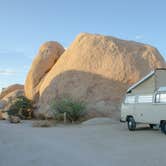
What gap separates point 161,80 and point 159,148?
21.7 feet

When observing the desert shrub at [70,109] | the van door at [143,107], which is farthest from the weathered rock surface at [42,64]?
the van door at [143,107]

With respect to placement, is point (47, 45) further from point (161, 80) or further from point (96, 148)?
point (96, 148)

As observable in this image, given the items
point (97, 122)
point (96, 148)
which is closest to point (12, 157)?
point (96, 148)

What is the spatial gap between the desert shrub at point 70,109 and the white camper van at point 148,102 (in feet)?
24.6

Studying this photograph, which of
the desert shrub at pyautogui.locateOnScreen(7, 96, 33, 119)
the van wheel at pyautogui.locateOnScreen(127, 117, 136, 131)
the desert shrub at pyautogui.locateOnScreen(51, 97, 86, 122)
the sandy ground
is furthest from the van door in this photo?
the desert shrub at pyautogui.locateOnScreen(7, 96, 33, 119)

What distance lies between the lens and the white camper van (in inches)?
575

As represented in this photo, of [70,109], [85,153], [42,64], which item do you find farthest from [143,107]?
[42,64]

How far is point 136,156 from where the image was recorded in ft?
30.3

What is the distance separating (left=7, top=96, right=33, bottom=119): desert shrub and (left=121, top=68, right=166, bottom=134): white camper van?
1530 cm

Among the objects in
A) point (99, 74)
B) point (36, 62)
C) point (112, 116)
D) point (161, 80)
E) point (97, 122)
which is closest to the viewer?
point (161, 80)

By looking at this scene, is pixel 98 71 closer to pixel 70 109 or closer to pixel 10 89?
pixel 70 109

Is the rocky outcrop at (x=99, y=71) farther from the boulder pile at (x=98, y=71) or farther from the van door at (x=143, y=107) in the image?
the van door at (x=143, y=107)

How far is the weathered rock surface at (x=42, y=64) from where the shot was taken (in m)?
36.0

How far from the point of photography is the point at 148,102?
616 inches
